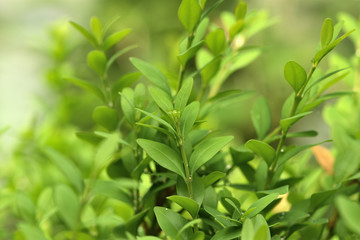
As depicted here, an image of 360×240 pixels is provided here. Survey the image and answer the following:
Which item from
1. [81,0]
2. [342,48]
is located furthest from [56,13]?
[342,48]

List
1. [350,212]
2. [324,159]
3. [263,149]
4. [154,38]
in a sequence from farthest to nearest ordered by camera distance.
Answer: [154,38], [324,159], [263,149], [350,212]

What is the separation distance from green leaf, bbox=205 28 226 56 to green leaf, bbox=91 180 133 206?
0.46 feet

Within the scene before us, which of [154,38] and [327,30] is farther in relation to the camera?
[154,38]

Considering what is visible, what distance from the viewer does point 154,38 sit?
1763mm

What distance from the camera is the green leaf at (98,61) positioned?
1.20 ft

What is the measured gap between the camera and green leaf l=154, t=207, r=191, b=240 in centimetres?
29

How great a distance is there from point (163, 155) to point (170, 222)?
0.04 m

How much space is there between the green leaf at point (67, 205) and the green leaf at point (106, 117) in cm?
7

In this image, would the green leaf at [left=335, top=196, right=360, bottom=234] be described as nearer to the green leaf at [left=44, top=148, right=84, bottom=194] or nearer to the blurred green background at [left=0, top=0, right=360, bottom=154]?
the green leaf at [left=44, top=148, right=84, bottom=194]

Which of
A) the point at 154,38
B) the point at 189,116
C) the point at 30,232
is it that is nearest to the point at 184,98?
the point at 189,116

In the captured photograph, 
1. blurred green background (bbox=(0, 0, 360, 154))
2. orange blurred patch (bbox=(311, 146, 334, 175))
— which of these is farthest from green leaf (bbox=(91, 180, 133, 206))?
blurred green background (bbox=(0, 0, 360, 154))

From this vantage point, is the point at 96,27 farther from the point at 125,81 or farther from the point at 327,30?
the point at 327,30

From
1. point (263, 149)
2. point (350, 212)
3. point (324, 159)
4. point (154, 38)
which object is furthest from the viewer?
point (154, 38)

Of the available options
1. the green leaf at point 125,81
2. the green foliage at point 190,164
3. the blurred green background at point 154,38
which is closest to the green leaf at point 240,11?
the green foliage at point 190,164
